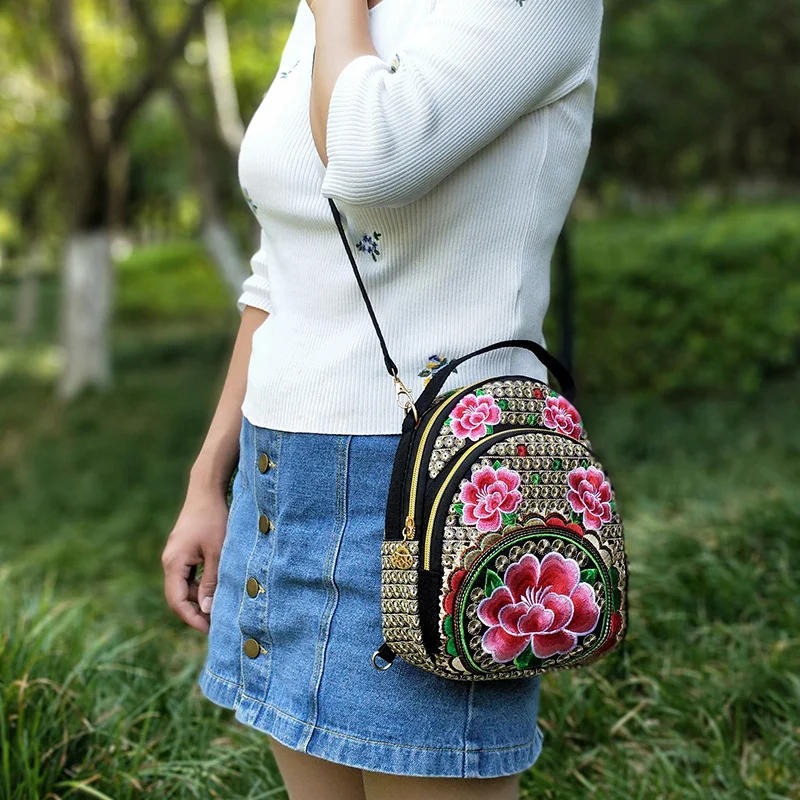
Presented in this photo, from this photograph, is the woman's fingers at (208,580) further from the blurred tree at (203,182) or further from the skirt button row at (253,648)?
the blurred tree at (203,182)

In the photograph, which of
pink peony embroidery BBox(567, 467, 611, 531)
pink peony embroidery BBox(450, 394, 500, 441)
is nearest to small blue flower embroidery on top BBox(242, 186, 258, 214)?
pink peony embroidery BBox(450, 394, 500, 441)

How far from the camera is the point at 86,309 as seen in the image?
397 inches

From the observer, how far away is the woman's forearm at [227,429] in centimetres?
138

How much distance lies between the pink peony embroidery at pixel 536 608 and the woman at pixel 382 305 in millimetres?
91

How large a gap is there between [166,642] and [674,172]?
58.4ft

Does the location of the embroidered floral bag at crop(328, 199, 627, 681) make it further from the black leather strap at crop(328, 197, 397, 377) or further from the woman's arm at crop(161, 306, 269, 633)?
the woman's arm at crop(161, 306, 269, 633)

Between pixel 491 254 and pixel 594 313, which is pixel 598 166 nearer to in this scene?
pixel 594 313

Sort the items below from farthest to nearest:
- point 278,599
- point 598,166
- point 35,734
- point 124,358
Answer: point 598,166 < point 124,358 < point 35,734 < point 278,599

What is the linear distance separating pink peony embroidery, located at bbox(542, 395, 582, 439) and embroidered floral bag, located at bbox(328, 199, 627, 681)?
0.03m

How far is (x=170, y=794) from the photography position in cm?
216

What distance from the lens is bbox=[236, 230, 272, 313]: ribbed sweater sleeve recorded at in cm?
134

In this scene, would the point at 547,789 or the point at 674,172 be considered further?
the point at 674,172

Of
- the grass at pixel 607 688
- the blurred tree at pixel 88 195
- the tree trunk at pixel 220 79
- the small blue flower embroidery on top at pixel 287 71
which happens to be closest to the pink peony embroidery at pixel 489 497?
the small blue flower embroidery on top at pixel 287 71

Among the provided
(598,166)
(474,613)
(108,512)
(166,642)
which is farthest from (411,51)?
(598,166)
